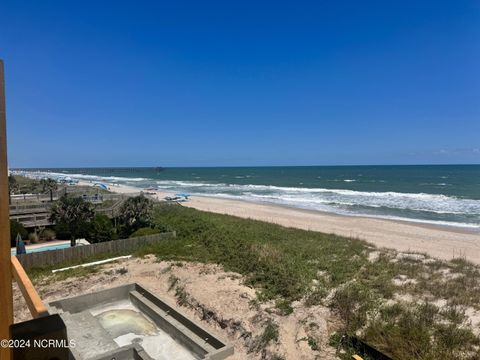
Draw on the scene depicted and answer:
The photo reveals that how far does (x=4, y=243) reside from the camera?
71.6 inches

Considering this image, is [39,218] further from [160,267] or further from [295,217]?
[295,217]

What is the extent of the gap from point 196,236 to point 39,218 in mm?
10735

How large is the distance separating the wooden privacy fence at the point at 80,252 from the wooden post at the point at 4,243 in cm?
1286

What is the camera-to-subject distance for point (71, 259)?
13.6m

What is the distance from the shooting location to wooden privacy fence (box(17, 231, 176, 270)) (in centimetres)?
1266

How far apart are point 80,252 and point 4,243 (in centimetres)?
1386

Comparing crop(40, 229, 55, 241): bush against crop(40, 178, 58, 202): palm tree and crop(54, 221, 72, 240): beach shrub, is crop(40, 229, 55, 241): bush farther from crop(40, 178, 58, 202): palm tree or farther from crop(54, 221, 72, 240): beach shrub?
crop(40, 178, 58, 202): palm tree

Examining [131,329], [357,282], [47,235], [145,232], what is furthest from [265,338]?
[47,235]

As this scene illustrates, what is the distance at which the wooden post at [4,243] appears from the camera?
1.64m

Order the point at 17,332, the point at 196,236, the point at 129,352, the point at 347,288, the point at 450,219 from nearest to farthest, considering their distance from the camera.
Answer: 1. the point at 17,332
2. the point at 129,352
3. the point at 347,288
4. the point at 196,236
5. the point at 450,219

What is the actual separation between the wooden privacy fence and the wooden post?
12.9 metres

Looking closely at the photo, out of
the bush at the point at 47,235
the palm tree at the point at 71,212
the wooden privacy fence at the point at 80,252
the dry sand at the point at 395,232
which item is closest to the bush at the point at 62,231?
the bush at the point at 47,235

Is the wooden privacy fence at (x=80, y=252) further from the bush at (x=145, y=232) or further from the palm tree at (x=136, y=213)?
the palm tree at (x=136, y=213)

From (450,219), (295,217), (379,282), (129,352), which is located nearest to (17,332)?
(129,352)
